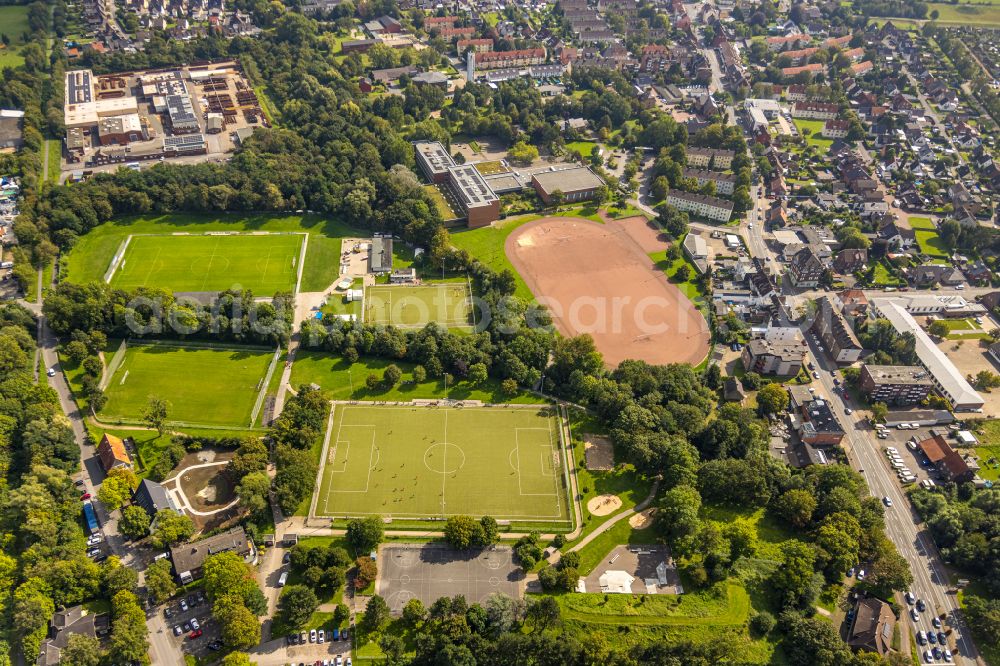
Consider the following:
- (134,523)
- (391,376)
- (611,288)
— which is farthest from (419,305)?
(134,523)

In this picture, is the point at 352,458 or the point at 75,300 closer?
the point at 352,458

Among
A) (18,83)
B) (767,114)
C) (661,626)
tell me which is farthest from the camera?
(767,114)

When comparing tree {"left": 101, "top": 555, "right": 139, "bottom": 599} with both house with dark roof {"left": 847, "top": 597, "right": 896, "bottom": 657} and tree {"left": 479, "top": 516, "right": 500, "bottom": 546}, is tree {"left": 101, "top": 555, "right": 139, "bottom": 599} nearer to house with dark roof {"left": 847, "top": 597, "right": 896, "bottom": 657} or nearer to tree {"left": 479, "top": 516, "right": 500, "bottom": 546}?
tree {"left": 479, "top": 516, "right": 500, "bottom": 546}

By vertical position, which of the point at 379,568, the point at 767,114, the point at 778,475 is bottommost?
the point at 379,568

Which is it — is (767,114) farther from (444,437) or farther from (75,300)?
(75,300)

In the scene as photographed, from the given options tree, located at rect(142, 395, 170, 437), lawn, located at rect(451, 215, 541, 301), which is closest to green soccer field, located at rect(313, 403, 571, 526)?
tree, located at rect(142, 395, 170, 437)

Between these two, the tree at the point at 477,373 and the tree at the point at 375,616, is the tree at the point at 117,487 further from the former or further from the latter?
the tree at the point at 477,373

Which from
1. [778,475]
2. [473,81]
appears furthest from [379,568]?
[473,81]
